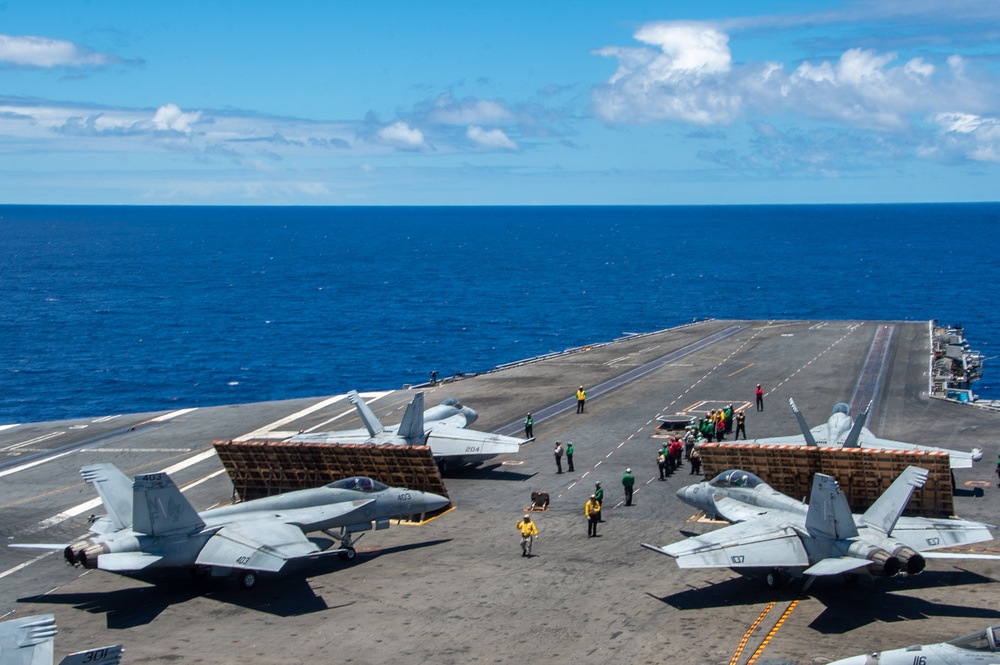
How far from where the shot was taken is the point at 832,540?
25828mm

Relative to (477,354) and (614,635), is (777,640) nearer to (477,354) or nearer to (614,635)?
(614,635)

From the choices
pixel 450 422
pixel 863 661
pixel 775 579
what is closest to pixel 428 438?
pixel 450 422

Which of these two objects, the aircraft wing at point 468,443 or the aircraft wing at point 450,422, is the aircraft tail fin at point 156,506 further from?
the aircraft wing at point 450,422

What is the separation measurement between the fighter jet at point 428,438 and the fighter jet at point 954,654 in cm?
2256

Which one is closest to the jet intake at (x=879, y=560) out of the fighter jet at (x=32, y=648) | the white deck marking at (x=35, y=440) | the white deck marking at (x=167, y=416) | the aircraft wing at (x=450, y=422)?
→ the fighter jet at (x=32, y=648)

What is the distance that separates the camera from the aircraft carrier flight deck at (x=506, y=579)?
941 inches

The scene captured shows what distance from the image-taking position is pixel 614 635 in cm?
2427

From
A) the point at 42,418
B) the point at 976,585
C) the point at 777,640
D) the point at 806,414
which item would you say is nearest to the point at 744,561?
the point at 777,640

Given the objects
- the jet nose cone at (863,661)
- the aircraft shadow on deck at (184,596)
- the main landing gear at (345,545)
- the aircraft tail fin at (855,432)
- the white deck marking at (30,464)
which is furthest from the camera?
the white deck marking at (30,464)

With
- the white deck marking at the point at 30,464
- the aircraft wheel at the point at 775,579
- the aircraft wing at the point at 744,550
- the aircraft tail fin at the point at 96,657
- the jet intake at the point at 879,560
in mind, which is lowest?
the white deck marking at the point at 30,464

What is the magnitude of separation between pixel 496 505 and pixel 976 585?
1663cm

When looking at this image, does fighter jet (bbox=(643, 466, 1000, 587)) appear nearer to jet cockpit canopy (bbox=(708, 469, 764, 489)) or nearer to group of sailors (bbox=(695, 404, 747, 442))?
jet cockpit canopy (bbox=(708, 469, 764, 489))

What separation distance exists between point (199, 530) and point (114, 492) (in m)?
2.86

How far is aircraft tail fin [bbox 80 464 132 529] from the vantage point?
93.5 ft
